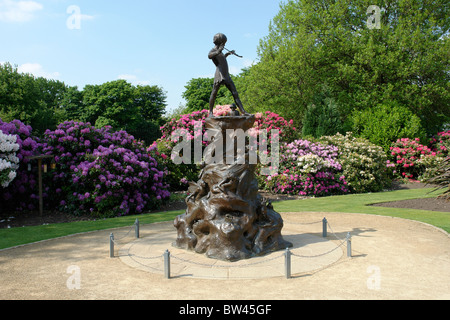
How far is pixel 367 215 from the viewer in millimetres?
12695

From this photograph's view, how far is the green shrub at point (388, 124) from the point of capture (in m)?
24.2

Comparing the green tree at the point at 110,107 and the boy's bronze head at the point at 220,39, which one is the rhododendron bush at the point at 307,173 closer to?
the boy's bronze head at the point at 220,39

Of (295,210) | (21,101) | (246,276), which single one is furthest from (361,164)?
(21,101)

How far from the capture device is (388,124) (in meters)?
24.1

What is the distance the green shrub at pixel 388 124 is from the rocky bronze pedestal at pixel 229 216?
1848cm

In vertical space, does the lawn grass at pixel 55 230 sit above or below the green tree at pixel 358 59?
below

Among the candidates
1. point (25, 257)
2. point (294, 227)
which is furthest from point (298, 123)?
point (25, 257)

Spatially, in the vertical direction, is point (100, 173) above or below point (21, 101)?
below

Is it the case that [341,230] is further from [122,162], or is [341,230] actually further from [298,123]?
[298,123]

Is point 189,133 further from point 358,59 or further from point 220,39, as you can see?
point 358,59

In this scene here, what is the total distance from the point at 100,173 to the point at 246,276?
31.3 feet

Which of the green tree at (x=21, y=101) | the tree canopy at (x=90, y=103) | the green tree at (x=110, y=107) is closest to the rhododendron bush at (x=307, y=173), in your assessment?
the green tree at (x=21, y=101)

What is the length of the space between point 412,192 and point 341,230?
10.0 metres

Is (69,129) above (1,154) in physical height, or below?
above
